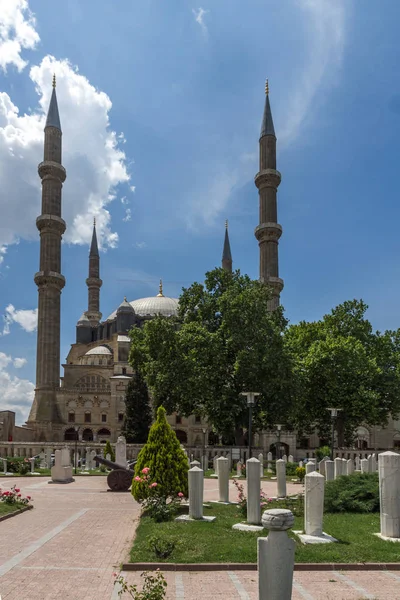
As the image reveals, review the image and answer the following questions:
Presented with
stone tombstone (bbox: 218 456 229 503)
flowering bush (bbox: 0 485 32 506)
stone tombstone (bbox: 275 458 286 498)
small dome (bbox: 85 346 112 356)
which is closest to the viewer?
flowering bush (bbox: 0 485 32 506)

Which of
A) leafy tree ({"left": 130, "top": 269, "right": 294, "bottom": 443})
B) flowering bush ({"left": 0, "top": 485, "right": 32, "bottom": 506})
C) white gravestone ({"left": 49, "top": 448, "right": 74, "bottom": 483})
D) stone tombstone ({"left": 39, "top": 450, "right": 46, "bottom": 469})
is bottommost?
stone tombstone ({"left": 39, "top": 450, "right": 46, "bottom": 469})

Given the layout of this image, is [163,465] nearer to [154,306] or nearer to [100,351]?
[100,351]

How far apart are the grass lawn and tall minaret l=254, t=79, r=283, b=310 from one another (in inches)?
1703

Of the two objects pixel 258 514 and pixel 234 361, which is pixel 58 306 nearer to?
pixel 234 361

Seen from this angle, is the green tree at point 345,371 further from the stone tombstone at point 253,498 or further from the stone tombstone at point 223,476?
the stone tombstone at point 253,498

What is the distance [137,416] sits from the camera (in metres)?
48.5

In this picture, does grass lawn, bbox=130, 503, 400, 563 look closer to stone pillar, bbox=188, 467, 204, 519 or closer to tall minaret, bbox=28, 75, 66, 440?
stone pillar, bbox=188, 467, 204, 519

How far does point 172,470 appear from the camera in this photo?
541 inches

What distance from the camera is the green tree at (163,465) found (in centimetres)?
1366

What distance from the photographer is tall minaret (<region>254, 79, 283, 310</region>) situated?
54.9 metres

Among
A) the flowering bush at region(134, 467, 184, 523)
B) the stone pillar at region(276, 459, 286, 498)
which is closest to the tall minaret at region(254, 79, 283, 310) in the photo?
the stone pillar at region(276, 459, 286, 498)

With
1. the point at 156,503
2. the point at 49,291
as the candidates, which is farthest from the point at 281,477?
the point at 49,291

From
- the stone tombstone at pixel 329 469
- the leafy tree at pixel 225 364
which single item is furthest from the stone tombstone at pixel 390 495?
the leafy tree at pixel 225 364

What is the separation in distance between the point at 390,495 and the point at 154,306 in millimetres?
70036
